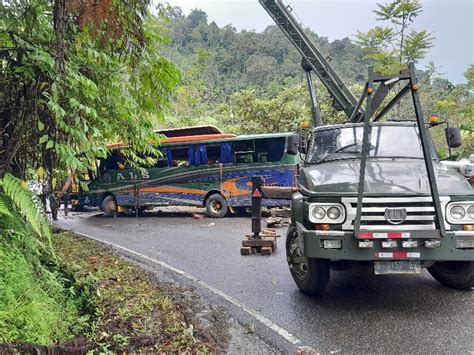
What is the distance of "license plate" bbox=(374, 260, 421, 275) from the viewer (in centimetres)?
454

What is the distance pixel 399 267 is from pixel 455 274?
4.86 ft

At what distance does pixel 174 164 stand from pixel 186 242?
241 inches

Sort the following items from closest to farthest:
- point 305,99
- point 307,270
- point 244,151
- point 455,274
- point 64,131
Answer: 1. point 64,131
2. point 307,270
3. point 455,274
4. point 244,151
5. point 305,99

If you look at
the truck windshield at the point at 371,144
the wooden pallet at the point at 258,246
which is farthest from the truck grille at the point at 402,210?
the wooden pallet at the point at 258,246

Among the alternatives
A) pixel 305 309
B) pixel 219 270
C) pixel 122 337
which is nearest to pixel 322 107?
pixel 219 270

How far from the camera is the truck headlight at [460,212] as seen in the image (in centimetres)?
448

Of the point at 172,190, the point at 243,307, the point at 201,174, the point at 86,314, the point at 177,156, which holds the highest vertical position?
the point at 177,156

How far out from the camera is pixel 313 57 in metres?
16.3

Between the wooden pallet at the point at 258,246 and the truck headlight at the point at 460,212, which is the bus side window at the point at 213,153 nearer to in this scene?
the wooden pallet at the point at 258,246

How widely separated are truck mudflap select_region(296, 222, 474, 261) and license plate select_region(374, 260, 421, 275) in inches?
5.8

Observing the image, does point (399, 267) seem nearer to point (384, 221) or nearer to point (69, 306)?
point (384, 221)

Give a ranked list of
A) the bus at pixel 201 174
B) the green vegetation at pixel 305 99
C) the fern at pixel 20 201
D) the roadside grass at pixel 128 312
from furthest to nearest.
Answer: the green vegetation at pixel 305 99
the bus at pixel 201 174
the fern at pixel 20 201
the roadside grass at pixel 128 312

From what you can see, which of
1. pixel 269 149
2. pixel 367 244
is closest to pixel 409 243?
pixel 367 244

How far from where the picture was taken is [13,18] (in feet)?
14.8
